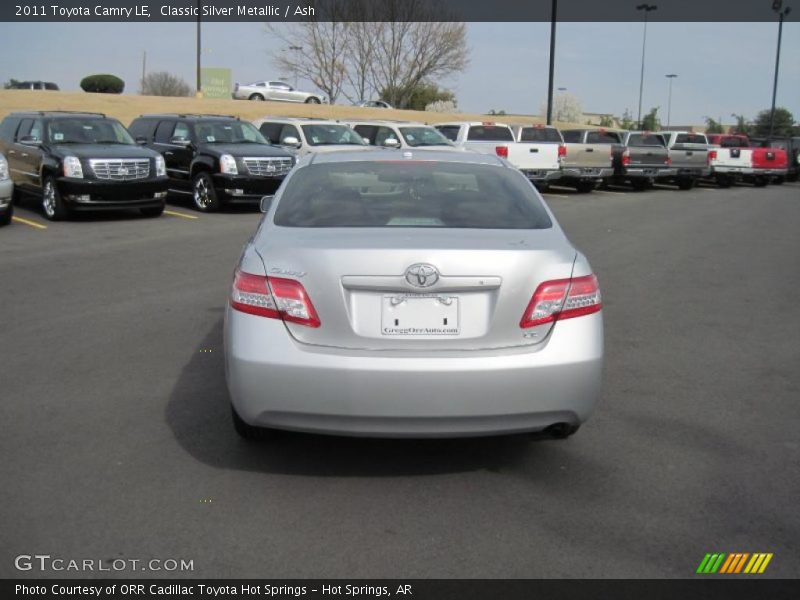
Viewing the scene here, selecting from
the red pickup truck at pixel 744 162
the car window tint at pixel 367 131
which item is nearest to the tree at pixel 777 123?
the red pickup truck at pixel 744 162

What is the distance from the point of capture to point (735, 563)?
3619mm

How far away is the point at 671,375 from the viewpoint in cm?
638

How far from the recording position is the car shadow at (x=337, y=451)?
4547 mm

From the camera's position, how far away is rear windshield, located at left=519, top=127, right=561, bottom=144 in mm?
24828

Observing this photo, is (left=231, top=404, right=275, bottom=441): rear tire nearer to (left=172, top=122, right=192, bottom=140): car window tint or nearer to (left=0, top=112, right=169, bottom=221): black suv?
(left=0, top=112, right=169, bottom=221): black suv

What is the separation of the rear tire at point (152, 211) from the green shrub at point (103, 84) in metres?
42.5

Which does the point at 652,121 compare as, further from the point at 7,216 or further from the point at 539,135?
the point at 7,216

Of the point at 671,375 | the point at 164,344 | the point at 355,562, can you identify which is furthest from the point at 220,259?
the point at 355,562

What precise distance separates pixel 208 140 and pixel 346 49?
3893cm

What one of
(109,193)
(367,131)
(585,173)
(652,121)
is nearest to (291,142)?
(109,193)

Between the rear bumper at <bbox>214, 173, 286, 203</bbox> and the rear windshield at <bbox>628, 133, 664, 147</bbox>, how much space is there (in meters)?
14.9

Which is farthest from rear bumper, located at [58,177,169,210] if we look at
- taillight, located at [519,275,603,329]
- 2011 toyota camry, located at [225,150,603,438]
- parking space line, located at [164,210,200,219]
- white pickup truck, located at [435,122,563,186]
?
taillight, located at [519,275,603,329]
